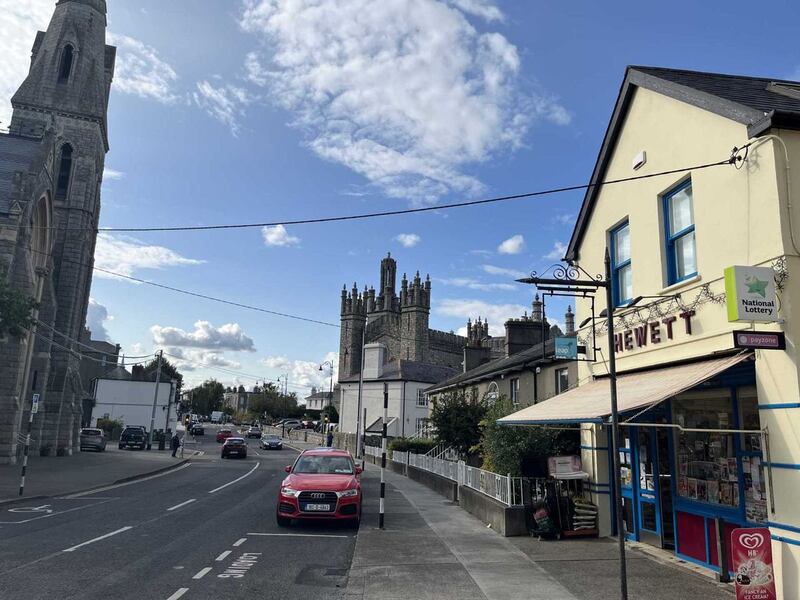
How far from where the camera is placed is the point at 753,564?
6336 millimetres

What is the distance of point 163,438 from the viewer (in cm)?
4603

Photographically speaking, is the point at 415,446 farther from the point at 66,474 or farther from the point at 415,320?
the point at 415,320

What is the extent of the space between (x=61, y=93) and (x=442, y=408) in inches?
1639

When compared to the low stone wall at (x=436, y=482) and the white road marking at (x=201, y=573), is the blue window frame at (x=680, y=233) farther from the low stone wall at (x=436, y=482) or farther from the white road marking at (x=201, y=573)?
the low stone wall at (x=436, y=482)

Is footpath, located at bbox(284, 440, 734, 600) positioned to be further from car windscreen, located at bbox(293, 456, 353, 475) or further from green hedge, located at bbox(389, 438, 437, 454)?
green hedge, located at bbox(389, 438, 437, 454)

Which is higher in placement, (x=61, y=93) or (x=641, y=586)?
(x=61, y=93)

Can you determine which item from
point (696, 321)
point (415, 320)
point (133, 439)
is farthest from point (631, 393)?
point (415, 320)

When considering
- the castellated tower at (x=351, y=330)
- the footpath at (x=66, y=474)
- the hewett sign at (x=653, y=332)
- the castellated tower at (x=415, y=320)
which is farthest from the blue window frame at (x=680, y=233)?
the castellated tower at (x=351, y=330)

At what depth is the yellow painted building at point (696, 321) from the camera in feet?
22.2

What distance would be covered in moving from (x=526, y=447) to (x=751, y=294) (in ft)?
23.3

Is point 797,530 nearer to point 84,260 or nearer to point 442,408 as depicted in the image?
point 442,408

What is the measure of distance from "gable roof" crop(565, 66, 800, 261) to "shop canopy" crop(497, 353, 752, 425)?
308cm

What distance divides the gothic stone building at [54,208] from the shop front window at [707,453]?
29016mm

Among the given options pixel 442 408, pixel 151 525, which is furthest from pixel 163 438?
pixel 151 525
